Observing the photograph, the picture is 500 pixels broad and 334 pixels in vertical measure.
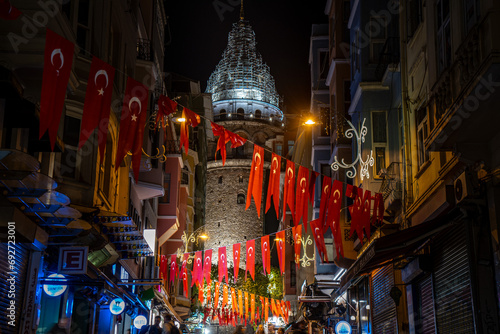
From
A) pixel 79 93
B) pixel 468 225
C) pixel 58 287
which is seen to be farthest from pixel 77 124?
pixel 468 225

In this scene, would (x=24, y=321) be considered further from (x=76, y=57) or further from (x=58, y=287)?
(x=76, y=57)

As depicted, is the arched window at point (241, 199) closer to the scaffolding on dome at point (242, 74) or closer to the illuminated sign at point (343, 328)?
the scaffolding on dome at point (242, 74)

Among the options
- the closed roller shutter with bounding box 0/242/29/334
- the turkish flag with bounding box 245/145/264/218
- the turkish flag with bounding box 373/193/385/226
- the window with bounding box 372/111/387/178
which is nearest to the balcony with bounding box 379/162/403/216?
the turkish flag with bounding box 373/193/385/226

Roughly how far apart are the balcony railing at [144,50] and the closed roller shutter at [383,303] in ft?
39.3

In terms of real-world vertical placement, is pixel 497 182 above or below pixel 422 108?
below

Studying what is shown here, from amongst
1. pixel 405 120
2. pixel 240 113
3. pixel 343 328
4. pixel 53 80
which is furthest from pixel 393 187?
pixel 240 113

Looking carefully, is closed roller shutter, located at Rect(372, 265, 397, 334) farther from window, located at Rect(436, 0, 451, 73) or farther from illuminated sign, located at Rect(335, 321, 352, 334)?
window, located at Rect(436, 0, 451, 73)

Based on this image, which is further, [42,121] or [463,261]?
[463,261]

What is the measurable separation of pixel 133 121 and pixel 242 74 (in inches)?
3785

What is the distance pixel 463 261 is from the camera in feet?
40.8

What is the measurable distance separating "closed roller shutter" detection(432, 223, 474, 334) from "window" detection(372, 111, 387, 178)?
20.4 feet

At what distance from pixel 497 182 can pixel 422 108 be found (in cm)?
521

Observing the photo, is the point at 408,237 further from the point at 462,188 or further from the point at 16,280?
the point at 16,280

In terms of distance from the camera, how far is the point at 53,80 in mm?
9336
